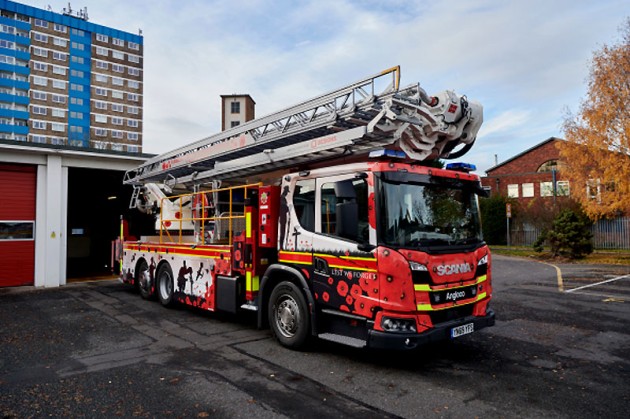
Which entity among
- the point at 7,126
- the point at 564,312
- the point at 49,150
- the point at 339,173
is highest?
the point at 7,126

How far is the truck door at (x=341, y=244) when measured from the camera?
5184 mm

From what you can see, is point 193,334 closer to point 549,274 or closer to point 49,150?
point 49,150

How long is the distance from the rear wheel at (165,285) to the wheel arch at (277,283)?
341 centimetres

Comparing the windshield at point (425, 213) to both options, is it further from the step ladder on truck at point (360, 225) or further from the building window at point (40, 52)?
the building window at point (40, 52)

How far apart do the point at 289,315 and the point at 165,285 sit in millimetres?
4690

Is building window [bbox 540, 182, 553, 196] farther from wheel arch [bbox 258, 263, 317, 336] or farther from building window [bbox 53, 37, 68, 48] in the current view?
building window [bbox 53, 37, 68, 48]

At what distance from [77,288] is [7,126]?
222ft

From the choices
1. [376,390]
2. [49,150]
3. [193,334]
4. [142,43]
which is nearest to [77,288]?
[49,150]

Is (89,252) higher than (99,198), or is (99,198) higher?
(99,198)

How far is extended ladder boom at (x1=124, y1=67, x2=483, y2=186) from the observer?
17.4ft

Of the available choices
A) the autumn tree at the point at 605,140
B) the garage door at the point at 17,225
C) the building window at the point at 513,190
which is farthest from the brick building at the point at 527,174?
the garage door at the point at 17,225

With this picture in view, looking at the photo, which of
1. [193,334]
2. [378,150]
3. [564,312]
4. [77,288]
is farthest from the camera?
[77,288]

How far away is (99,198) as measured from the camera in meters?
21.7

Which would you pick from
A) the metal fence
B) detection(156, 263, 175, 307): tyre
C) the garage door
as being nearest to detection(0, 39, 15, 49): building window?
the garage door
